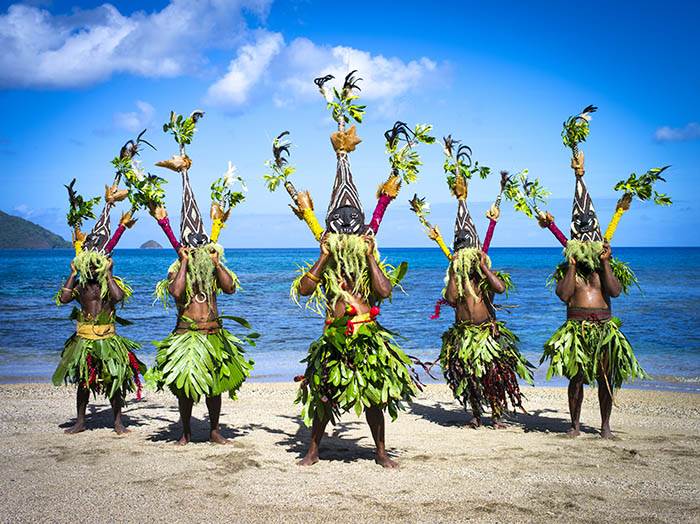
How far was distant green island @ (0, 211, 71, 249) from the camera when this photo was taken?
14925cm

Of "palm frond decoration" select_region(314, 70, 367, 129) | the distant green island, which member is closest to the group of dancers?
"palm frond decoration" select_region(314, 70, 367, 129)

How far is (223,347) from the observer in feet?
21.2

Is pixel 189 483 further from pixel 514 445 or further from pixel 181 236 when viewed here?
pixel 514 445

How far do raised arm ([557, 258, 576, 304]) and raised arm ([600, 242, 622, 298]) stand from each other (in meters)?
0.28

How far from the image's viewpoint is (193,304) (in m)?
6.42

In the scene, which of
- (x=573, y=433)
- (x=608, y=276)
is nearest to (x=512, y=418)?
(x=573, y=433)

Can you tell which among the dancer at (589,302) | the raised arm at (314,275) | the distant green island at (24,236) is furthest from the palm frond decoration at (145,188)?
the distant green island at (24,236)

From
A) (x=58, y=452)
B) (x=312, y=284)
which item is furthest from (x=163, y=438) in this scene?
(x=312, y=284)

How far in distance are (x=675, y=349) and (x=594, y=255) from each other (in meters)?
9.27

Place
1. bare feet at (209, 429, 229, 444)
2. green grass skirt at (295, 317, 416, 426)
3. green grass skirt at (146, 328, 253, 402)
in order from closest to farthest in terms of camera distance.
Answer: green grass skirt at (295, 317, 416, 426) < green grass skirt at (146, 328, 253, 402) < bare feet at (209, 429, 229, 444)

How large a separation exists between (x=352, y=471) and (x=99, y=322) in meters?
3.18

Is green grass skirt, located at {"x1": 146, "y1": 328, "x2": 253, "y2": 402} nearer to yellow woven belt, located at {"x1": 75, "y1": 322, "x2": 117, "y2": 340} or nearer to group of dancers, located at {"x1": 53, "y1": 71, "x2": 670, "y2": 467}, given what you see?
group of dancers, located at {"x1": 53, "y1": 71, "x2": 670, "y2": 467}

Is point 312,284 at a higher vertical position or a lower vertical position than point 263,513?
higher

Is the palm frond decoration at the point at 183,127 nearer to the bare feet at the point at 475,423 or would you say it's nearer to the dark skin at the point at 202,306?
the dark skin at the point at 202,306
